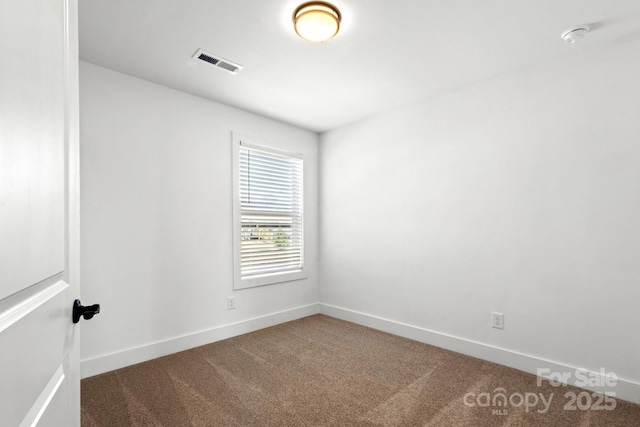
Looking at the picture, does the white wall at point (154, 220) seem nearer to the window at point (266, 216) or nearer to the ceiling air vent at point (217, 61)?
the window at point (266, 216)

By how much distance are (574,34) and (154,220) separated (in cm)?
353

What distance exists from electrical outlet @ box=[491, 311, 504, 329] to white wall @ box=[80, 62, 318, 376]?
2335 millimetres

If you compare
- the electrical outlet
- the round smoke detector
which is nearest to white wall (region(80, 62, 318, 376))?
the electrical outlet

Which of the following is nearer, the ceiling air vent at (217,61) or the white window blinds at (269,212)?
the ceiling air vent at (217,61)

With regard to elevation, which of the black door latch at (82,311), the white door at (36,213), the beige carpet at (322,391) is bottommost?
the beige carpet at (322,391)

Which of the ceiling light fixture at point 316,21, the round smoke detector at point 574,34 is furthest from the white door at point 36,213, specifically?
the round smoke detector at point 574,34

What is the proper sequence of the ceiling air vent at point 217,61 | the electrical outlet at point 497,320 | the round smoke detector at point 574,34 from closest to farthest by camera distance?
the round smoke detector at point 574,34 < the ceiling air vent at point 217,61 < the electrical outlet at point 497,320

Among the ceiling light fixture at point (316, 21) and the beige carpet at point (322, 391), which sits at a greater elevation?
the ceiling light fixture at point (316, 21)

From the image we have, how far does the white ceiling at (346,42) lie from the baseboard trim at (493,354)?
2.38 meters

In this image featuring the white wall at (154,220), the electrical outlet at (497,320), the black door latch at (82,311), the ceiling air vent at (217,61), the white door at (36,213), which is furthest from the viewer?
the electrical outlet at (497,320)

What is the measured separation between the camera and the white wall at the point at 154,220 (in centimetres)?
251

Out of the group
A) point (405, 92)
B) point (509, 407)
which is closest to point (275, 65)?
point (405, 92)

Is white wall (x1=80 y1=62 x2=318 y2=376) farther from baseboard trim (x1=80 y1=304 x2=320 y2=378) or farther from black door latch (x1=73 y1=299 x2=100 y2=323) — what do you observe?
black door latch (x1=73 y1=299 x2=100 y2=323)

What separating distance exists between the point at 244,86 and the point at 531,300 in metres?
3.09
